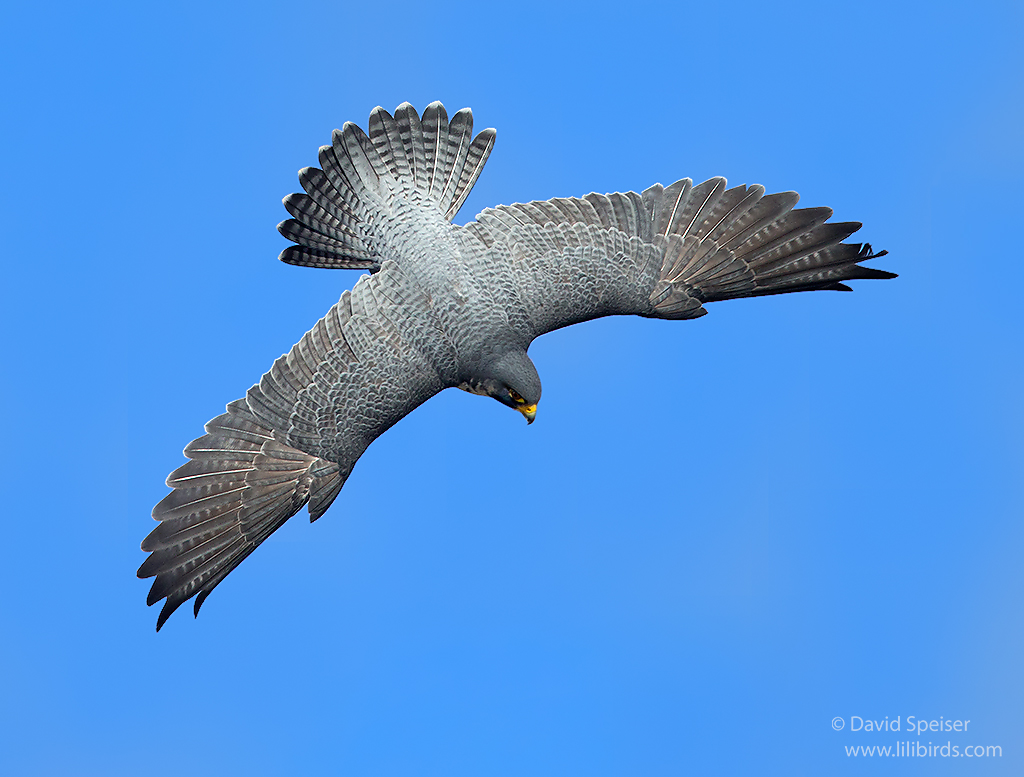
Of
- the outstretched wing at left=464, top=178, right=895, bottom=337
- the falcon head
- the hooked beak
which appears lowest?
the hooked beak

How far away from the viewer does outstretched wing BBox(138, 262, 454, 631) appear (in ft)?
40.6

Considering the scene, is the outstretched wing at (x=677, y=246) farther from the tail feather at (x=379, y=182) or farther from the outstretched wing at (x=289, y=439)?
the outstretched wing at (x=289, y=439)

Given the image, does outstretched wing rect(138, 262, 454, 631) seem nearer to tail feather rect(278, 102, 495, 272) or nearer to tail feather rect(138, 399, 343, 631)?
tail feather rect(138, 399, 343, 631)

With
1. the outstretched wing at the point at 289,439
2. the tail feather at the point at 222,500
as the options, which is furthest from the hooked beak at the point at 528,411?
the tail feather at the point at 222,500

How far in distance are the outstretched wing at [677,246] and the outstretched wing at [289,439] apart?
1253mm

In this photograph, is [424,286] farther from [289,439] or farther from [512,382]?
[289,439]

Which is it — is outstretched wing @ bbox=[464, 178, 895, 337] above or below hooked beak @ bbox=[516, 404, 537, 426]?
above

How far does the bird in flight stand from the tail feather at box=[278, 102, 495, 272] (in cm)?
1

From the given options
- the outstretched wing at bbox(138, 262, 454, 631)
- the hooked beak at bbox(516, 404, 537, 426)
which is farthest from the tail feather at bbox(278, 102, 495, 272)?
the hooked beak at bbox(516, 404, 537, 426)

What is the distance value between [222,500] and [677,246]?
4805mm

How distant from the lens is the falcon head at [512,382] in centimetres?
1246

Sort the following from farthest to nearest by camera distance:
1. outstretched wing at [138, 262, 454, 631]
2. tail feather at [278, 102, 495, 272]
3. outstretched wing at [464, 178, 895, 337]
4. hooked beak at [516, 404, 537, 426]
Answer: tail feather at [278, 102, 495, 272] → outstretched wing at [464, 178, 895, 337] → hooked beak at [516, 404, 537, 426] → outstretched wing at [138, 262, 454, 631]

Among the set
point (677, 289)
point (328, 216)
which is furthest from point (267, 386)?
point (677, 289)

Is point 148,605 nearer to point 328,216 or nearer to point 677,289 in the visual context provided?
point 328,216
